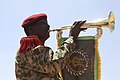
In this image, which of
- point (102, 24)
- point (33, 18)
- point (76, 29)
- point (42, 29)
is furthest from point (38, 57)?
point (102, 24)

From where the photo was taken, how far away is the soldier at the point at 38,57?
4773 mm

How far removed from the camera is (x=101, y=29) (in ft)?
19.6

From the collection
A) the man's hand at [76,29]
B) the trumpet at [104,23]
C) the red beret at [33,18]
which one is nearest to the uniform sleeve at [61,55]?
the man's hand at [76,29]

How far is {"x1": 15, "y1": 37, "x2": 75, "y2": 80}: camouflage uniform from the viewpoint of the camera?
188 inches

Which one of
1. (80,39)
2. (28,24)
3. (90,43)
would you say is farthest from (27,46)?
(90,43)

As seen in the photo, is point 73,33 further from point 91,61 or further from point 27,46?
point 91,61

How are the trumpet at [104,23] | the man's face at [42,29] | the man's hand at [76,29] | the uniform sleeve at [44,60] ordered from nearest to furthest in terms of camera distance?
the uniform sleeve at [44,60] < the man's face at [42,29] < the man's hand at [76,29] < the trumpet at [104,23]

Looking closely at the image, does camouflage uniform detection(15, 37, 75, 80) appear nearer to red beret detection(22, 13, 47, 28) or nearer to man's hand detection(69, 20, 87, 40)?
man's hand detection(69, 20, 87, 40)

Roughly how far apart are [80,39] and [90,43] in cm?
45

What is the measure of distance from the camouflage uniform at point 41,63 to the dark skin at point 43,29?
0.68 ft

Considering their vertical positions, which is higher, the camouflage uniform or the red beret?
the red beret

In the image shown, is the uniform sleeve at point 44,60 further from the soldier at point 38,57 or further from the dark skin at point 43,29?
the dark skin at point 43,29

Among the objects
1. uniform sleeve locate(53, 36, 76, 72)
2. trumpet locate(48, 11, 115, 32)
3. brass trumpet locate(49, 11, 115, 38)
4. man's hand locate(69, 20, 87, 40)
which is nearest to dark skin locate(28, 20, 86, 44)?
man's hand locate(69, 20, 87, 40)

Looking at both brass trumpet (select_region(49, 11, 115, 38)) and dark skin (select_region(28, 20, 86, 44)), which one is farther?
brass trumpet (select_region(49, 11, 115, 38))
